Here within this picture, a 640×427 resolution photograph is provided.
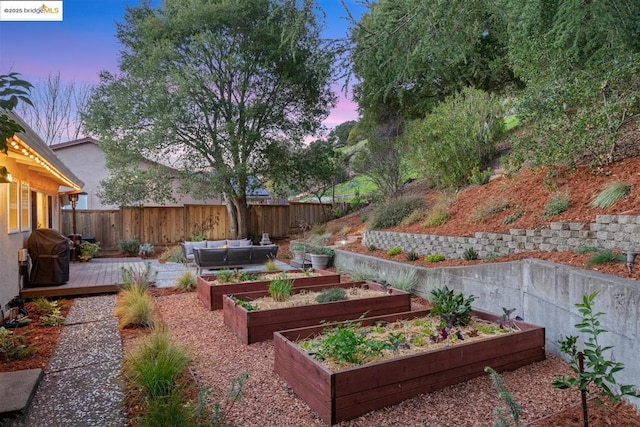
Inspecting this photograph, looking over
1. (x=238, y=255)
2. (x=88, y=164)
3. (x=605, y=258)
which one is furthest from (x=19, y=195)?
(x=88, y=164)

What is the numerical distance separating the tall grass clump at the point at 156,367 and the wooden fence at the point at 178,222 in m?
11.7

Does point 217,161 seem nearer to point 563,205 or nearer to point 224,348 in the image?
point 224,348

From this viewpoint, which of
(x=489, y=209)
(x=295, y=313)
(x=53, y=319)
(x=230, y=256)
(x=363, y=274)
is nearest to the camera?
(x=295, y=313)

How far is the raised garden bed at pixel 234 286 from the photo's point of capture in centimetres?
621

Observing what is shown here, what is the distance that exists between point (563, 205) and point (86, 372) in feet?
20.6

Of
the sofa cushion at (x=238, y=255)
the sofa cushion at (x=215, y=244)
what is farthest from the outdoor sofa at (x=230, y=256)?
the sofa cushion at (x=215, y=244)

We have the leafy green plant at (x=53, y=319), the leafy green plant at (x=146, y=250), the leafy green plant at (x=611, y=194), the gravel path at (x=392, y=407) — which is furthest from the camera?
the leafy green plant at (x=146, y=250)

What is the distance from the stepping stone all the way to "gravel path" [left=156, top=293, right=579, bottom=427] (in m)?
1.29

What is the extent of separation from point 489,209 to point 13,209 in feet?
26.3

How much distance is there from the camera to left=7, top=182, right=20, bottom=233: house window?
607cm

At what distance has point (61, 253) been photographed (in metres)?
7.40

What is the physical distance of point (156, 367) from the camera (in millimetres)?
3105

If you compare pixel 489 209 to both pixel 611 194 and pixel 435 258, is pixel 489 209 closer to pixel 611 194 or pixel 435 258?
pixel 435 258

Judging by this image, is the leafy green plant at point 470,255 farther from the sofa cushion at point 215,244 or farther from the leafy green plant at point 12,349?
the sofa cushion at point 215,244
